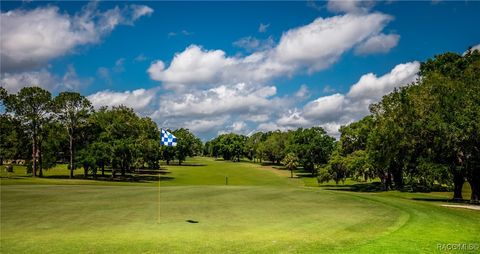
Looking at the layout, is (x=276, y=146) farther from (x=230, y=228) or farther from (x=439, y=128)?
(x=230, y=228)

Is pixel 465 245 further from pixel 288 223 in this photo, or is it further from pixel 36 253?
pixel 36 253

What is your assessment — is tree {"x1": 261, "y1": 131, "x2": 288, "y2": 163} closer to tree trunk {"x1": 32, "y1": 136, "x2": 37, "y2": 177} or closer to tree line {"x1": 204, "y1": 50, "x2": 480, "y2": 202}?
tree trunk {"x1": 32, "y1": 136, "x2": 37, "y2": 177}

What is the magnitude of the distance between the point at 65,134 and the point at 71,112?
5.75 meters

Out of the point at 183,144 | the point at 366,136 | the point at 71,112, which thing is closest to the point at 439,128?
the point at 366,136

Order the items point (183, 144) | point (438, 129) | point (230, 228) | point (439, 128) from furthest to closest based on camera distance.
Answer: point (183, 144) → point (438, 129) → point (439, 128) → point (230, 228)

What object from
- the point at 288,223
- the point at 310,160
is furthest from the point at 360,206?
the point at 310,160

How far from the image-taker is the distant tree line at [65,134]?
74.0 meters

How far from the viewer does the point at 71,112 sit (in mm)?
77000

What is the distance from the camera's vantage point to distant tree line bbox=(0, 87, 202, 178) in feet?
243

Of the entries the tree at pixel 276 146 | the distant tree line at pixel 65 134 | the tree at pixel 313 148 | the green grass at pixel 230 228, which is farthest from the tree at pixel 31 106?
the tree at pixel 276 146

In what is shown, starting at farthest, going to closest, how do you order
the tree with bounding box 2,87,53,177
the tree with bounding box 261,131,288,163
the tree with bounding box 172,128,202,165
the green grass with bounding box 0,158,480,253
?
the tree with bounding box 261,131,288,163
the tree with bounding box 172,128,202,165
the tree with bounding box 2,87,53,177
the green grass with bounding box 0,158,480,253

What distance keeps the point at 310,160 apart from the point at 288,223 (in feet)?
331

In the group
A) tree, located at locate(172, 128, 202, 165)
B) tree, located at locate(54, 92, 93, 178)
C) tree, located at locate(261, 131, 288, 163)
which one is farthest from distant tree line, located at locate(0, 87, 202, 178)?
tree, located at locate(261, 131, 288, 163)

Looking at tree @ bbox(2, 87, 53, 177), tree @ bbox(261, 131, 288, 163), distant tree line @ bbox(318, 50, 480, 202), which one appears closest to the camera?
distant tree line @ bbox(318, 50, 480, 202)
